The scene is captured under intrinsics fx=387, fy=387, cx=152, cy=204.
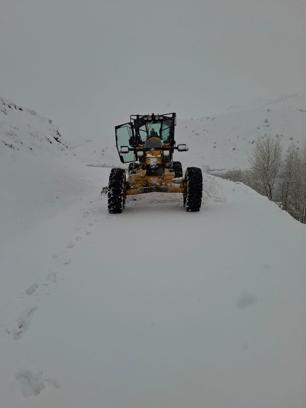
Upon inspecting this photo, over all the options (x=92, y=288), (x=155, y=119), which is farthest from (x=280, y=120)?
(x=92, y=288)

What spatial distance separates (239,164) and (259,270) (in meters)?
23.0

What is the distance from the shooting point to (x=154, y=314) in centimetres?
326

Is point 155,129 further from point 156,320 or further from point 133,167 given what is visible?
point 156,320

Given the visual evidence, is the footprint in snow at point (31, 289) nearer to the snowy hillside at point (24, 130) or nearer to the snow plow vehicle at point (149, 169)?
the snow plow vehicle at point (149, 169)

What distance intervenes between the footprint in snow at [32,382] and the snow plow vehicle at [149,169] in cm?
479

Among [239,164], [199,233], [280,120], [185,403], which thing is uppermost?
[280,120]

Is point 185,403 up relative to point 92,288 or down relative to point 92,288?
down

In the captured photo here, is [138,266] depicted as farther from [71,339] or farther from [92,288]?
[71,339]

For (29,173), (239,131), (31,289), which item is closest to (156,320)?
(31,289)

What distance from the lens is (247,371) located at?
2541mm

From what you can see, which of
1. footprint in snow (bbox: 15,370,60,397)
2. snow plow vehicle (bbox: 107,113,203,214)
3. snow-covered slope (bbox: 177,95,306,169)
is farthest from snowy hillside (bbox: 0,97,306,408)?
snow-covered slope (bbox: 177,95,306,169)

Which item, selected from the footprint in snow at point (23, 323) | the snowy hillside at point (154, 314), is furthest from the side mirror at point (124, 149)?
the footprint in snow at point (23, 323)

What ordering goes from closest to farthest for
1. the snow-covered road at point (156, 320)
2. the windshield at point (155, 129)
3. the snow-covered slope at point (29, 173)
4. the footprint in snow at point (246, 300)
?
the snow-covered road at point (156, 320), the footprint in snow at point (246, 300), the snow-covered slope at point (29, 173), the windshield at point (155, 129)

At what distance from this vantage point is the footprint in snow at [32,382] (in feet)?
8.24
